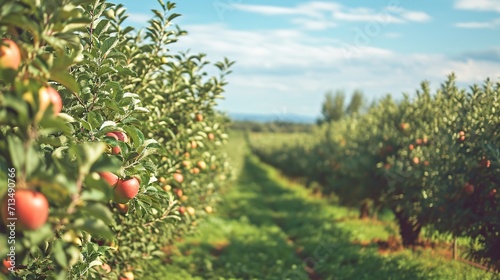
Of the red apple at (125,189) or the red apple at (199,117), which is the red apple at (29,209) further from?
the red apple at (199,117)

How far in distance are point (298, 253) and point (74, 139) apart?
1038 centimetres

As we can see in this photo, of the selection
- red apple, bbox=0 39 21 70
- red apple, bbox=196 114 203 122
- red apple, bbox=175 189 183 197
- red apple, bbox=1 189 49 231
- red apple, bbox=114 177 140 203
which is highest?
red apple, bbox=0 39 21 70

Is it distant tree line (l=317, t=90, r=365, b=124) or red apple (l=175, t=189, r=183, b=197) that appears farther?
distant tree line (l=317, t=90, r=365, b=124)

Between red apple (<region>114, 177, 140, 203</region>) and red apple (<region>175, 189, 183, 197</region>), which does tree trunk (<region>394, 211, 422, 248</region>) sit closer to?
red apple (<region>175, 189, 183, 197</region>)

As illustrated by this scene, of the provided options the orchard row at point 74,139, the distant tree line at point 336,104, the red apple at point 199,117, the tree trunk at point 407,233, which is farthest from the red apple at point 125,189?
the distant tree line at point 336,104

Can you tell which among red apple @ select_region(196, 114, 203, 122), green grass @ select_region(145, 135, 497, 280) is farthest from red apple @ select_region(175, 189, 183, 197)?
green grass @ select_region(145, 135, 497, 280)

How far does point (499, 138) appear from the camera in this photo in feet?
20.9

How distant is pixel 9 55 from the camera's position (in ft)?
7.63

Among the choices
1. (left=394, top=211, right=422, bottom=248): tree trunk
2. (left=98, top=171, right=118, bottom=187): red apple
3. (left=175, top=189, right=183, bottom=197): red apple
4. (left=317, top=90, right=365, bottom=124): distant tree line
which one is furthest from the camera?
(left=317, top=90, right=365, bottom=124): distant tree line

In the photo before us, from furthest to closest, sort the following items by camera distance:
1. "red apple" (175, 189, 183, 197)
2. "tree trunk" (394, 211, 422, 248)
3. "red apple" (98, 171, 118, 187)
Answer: "tree trunk" (394, 211, 422, 248), "red apple" (175, 189, 183, 197), "red apple" (98, 171, 118, 187)

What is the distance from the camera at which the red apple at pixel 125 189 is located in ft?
10.8

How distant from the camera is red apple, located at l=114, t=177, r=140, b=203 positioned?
3.28 metres

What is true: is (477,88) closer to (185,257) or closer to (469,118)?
(469,118)

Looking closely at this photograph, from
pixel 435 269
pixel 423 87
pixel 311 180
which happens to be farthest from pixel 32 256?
pixel 311 180
